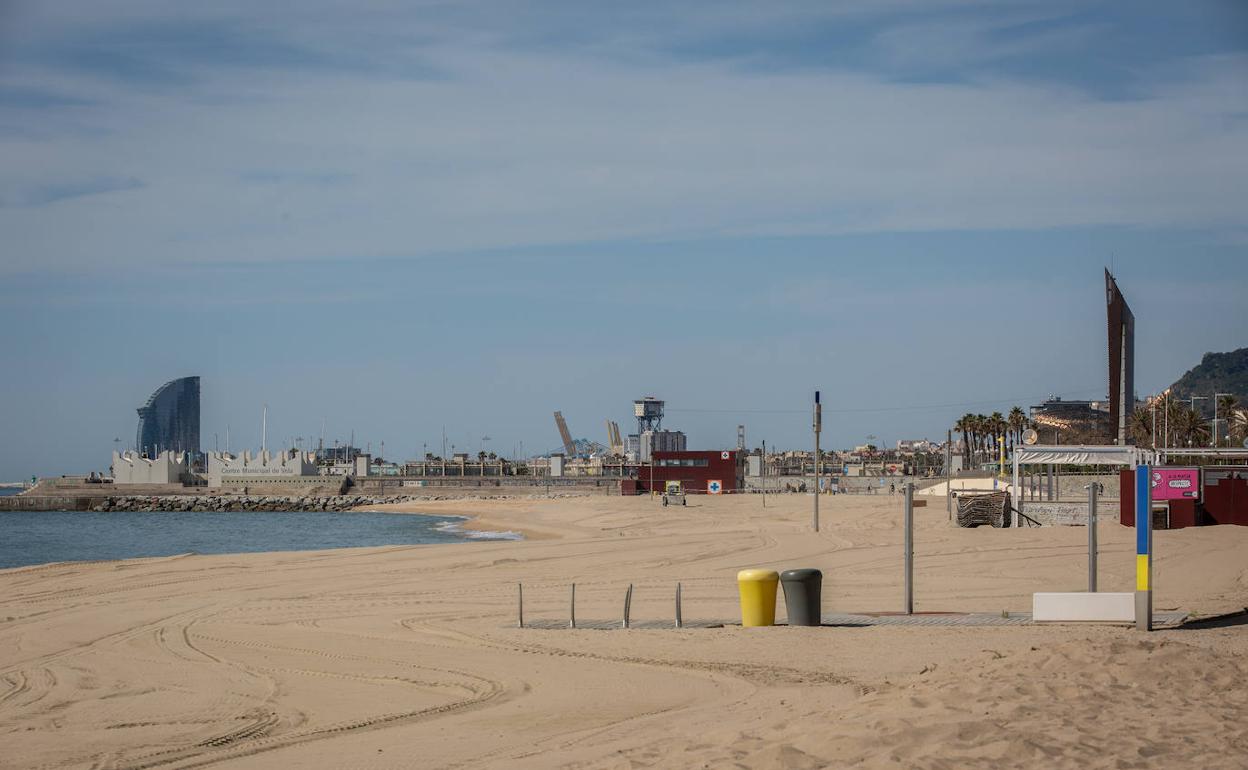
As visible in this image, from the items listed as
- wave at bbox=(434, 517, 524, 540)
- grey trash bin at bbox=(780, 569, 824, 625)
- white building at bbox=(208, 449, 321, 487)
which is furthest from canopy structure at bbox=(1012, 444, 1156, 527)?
white building at bbox=(208, 449, 321, 487)

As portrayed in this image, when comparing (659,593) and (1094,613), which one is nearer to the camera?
(1094,613)

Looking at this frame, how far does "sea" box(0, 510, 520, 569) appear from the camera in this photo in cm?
5512

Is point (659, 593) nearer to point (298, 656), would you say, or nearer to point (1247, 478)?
point (298, 656)

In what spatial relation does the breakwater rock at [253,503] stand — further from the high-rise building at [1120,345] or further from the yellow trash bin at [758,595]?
the yellow trash bin at [758,595]

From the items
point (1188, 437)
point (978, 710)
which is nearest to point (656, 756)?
point (978, 710)

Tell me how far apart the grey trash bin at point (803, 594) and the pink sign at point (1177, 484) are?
23.7 metres

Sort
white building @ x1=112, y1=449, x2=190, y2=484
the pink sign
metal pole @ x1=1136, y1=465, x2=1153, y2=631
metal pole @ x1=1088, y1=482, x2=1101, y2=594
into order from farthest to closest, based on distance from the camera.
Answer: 1. white building @ x1=112, y1=449, x2=190, y2=484
2. the pink sign
3. metal pole @ x1=1088, y1=482, x2=1101, y2=594
4. metal pole @ x1=1136, y1=465, x2=1153, y2=631

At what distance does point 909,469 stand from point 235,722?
15223 cm

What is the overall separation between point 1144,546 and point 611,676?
745 centimetres

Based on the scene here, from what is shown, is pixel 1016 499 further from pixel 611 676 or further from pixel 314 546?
pixel 314 546

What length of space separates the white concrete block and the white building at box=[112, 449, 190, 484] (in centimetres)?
16162

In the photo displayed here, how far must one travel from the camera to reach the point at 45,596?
2731cm

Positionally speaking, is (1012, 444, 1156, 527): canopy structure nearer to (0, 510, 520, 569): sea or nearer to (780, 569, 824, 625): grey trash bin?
(780, 569, 824, 625): grey trash bin

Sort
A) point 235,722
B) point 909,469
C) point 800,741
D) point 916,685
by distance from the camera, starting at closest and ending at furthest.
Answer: point 800,741, point 916,685, point 235,722, point 909,469
